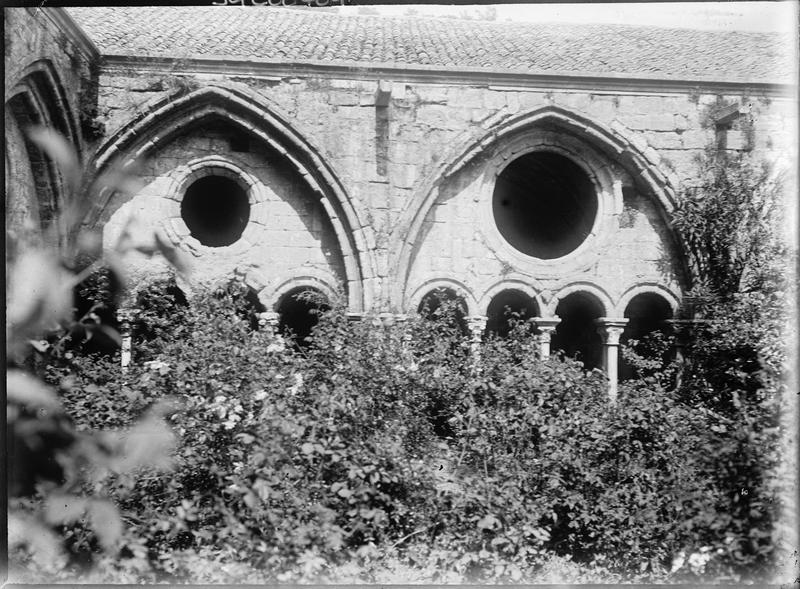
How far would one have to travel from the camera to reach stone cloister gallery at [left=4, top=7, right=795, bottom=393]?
6312mm

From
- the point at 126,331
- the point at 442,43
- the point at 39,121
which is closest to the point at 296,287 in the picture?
the point at 126,331

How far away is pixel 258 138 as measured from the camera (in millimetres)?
6520

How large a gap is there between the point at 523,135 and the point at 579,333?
3.30 meters

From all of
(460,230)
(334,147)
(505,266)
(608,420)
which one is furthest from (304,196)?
(608,420)

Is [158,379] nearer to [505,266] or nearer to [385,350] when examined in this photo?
[385,350]

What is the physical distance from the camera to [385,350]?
500 cm

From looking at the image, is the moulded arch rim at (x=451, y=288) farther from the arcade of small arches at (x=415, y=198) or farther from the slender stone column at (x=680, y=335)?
the slender stone column at (x=680, y=335)

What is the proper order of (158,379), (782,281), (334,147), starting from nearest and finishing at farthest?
(158,379), (782,281), (334,147)

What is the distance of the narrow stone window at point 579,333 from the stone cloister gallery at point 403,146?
1.40 m

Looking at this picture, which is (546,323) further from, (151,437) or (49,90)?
(49,90)

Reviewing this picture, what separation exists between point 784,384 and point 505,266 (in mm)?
2891

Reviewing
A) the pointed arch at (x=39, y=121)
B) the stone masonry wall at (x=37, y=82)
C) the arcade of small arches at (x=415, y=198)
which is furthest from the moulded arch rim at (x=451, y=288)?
the stone masonry wall at (x=37, y=82)

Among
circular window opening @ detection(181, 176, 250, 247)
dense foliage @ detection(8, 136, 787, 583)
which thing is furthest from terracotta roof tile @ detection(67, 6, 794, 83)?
dense foliage @ detection(8, 136, 787, 583)

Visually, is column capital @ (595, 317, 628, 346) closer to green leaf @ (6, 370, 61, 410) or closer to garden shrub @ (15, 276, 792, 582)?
garden shrub @ (15, 276, 792, 582)
